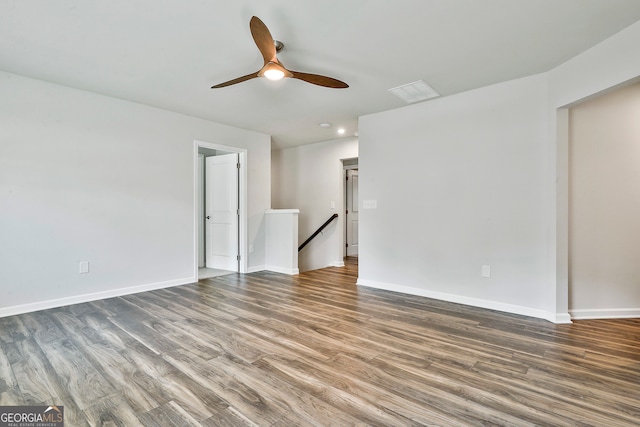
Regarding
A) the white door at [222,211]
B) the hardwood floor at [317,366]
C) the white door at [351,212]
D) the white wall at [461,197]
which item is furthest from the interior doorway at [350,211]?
the hardwood floor at [317,366]

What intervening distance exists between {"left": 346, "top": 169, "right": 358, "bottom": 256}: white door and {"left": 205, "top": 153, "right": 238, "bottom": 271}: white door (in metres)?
3.11

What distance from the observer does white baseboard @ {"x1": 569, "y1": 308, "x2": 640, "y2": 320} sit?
3.10 meters

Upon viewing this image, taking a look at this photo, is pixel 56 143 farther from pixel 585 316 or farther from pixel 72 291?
pixel 585 316

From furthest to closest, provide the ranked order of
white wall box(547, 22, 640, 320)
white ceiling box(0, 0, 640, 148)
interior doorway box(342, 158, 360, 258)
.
→ interior doorway box(342, 158, 360, 258) → white wall box(547, 22, 640, 320) → white ceiling box(0, 0, 640, 148)

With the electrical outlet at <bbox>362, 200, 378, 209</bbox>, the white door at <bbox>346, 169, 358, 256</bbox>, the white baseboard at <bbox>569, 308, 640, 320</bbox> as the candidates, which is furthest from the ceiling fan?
the white door at <bbox>346, 169, 358, 256</bbox>

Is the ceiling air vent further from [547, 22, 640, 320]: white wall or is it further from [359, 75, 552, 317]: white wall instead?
[547, 22, 640, 320]: white wall

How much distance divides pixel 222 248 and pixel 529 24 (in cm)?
514

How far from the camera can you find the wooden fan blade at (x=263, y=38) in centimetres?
194

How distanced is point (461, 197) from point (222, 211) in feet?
12.9

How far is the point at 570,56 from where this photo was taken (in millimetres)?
2766

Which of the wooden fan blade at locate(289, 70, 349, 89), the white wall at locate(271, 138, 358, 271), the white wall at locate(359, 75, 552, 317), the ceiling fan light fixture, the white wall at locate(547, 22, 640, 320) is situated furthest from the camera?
the white wall at locate(271, 138, 358, 271)

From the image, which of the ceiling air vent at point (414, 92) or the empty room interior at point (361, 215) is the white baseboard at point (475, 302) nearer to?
the empty room interior at point (361, 215)

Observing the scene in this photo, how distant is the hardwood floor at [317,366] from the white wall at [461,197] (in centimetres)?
43

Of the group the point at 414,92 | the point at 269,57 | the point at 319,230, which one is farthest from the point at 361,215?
the point at 269,57
